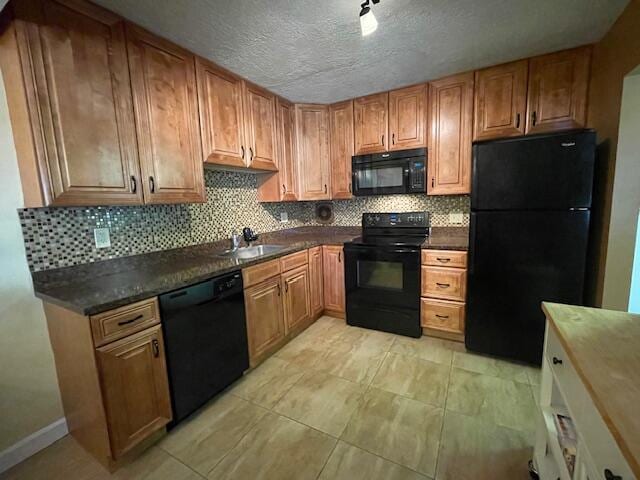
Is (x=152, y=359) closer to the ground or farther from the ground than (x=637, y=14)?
closer to the ground

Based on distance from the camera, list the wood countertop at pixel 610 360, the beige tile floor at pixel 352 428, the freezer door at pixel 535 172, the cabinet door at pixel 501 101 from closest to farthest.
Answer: the wood countertop at pixel 610 360 < the beige tile floor at pixel 352 428 < the freezer door at pixel 535 172 < the cabinet door at pixel 501 101

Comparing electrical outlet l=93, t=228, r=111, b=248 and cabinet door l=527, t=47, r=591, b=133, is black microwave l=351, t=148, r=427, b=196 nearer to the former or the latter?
cabinet door l=527, t=47, r=591, b=133

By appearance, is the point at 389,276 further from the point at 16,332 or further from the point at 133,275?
the point at 16,332

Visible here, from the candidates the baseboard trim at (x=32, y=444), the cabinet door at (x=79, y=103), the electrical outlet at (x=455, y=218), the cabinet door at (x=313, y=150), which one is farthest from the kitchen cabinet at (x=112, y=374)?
the electrical outlet at (x=455, y=218)

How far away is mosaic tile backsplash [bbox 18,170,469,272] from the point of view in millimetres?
1517

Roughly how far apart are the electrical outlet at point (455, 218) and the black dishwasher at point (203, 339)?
2167 millimetres

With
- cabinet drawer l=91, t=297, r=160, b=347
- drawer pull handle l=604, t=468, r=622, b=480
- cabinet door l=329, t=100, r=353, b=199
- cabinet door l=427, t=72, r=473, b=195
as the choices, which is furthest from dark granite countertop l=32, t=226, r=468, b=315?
drawer pull handle l=604, t=468, r=622, b=480

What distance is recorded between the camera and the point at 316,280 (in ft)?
9.29

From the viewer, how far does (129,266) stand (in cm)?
178

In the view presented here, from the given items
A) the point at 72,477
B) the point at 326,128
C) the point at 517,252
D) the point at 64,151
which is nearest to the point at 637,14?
the point at 517,252

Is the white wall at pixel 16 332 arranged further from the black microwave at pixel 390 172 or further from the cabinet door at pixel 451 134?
the cabinet door at pixel 451 134

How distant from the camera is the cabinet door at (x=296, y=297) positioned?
2.40m

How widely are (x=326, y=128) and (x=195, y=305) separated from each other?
227 cm

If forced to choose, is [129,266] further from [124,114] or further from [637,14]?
[637,14]
